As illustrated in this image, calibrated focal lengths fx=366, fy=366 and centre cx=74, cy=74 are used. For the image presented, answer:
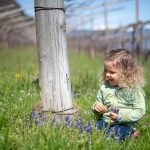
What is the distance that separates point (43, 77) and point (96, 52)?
86.9ft

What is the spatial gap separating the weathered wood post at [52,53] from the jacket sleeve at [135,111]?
0.56m

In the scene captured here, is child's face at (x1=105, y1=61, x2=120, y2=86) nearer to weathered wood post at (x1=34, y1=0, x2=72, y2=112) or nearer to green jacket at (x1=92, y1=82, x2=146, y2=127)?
green jacket at (x1=92, y1=82, x2=146, y2=127)

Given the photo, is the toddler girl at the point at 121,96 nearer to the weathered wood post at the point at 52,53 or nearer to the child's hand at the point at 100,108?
the child's hand at the point at 100,108

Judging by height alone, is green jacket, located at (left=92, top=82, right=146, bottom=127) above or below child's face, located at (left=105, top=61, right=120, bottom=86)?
below

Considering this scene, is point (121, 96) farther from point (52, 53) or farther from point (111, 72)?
point (52, 53)

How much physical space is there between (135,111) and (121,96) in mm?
216

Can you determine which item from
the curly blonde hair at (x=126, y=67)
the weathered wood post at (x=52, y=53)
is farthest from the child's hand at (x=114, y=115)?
the weathered wood post at (x=52, y=53)

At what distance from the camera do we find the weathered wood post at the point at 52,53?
3406mm

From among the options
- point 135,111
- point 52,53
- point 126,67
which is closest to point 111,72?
point 126,67

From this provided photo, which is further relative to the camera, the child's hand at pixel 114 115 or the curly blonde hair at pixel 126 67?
the curly blonde hair at pixel 126 67

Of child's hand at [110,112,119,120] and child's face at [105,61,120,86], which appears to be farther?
child's face at [105,61,120,86]

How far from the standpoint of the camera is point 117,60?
11.6 feet

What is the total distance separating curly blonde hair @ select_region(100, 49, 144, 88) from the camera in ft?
11.6

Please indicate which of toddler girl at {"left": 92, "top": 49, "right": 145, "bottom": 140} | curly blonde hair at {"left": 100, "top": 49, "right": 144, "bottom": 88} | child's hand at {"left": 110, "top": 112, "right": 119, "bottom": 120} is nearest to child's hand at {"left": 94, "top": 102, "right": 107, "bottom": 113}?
toddler girl at {"left": 92, "top": 49, "right": 145, "bottom": 140}
